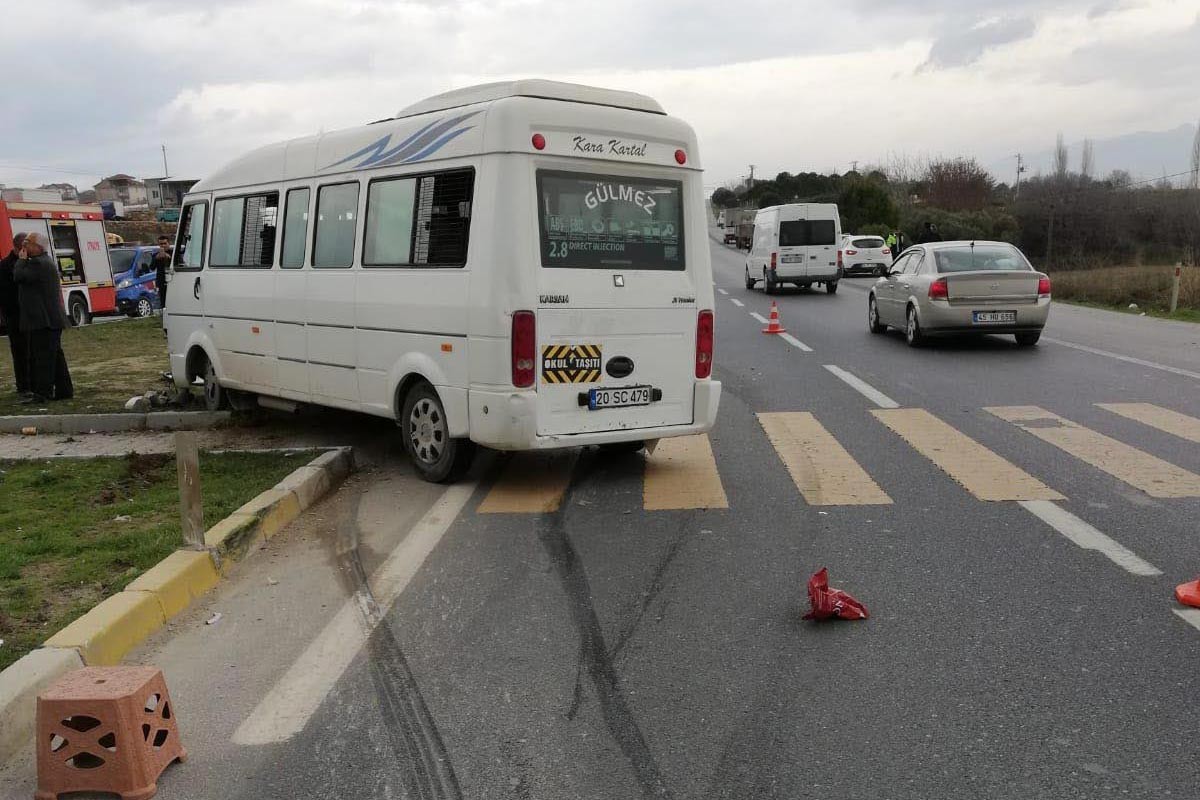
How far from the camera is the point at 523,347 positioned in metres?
7.21

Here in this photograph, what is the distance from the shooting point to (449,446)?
304 inches

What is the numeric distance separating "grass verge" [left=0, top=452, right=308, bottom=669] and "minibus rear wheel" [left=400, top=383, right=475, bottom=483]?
936 mm

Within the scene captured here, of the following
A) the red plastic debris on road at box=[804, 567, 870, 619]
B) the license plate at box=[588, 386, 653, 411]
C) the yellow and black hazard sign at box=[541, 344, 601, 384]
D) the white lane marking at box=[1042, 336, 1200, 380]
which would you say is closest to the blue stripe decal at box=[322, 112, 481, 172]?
the yellow and black hazard sign at box=[541, 344, 601, 384]

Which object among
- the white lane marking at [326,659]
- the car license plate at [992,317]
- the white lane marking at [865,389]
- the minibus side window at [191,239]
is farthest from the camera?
the car license plate at [992,317]

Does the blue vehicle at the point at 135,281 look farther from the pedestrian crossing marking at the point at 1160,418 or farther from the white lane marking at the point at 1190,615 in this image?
the white lane marking at the point at 1190,615

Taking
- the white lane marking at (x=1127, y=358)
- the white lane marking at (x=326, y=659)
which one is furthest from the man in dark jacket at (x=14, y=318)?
the white lane marking at (x=1127, y=358)

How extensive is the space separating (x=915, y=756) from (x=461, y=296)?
477cm

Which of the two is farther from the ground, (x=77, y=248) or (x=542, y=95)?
(x=542, y=95)

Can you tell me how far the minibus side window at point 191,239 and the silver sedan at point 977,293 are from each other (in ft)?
33.3

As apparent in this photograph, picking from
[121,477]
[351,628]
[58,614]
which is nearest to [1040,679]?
[351,628]

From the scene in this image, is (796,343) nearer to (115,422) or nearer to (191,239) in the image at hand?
(191,239)

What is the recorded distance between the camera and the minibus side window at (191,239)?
1074 centimetres

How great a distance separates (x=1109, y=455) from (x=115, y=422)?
9159mm

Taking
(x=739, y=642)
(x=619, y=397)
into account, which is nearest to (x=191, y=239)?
(x=619, y=397)
